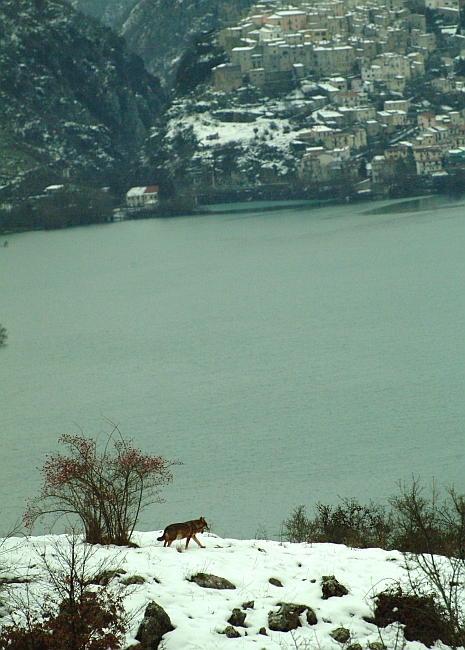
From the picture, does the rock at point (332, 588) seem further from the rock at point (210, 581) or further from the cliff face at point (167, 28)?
the cliff face at point (167, 28)

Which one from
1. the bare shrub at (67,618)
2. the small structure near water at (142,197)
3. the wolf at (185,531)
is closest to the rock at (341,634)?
the bare shrub at (67,618)

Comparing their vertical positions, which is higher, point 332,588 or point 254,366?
point 332,588

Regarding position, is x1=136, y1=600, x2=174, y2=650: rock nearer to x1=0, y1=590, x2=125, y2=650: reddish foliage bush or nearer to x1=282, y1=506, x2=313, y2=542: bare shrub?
x1=0, y1=590, x2=125, y2=650: reddish foliage bush

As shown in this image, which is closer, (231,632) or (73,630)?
(73,630)

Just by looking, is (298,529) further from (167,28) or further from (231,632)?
(167,28)

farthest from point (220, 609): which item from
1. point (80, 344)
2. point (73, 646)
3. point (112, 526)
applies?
point (80, 344)

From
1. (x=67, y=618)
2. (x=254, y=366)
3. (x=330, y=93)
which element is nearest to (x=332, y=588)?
(x=67, y=618)
